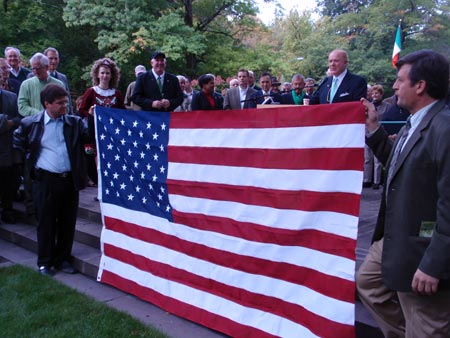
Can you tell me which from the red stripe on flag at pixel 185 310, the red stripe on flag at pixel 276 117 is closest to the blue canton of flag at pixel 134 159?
the red stripe on flag at pixel 276 117

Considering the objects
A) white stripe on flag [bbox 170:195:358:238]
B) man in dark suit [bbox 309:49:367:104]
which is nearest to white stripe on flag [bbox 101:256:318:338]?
white stripe on flag [bbox 170:195:358:238]

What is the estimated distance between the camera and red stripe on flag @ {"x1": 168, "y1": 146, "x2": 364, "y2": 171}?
2.64 metres

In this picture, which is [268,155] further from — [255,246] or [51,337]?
[51,337]

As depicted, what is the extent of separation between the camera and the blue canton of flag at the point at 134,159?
3.93m

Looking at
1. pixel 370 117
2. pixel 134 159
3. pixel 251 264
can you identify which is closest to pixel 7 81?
pixel 134 159

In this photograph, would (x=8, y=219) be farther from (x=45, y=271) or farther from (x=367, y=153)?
(x=367, y=153)

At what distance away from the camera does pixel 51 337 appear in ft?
10.6

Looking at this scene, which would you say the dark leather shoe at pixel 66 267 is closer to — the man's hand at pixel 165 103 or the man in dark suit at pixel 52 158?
the man in dark suit at pixel 52 158

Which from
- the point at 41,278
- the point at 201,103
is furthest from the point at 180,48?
the point at 41,278

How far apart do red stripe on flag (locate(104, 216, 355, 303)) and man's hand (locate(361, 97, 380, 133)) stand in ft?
3.03

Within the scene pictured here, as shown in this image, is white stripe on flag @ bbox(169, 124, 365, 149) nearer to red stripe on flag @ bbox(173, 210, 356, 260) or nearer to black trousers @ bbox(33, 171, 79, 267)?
red stripe on flag @ bbox(173, 210, 356, 260)

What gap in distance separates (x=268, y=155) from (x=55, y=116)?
8.20 ft

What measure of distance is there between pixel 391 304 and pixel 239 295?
1.16m

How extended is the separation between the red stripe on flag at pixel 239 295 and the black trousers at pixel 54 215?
2.00ft
